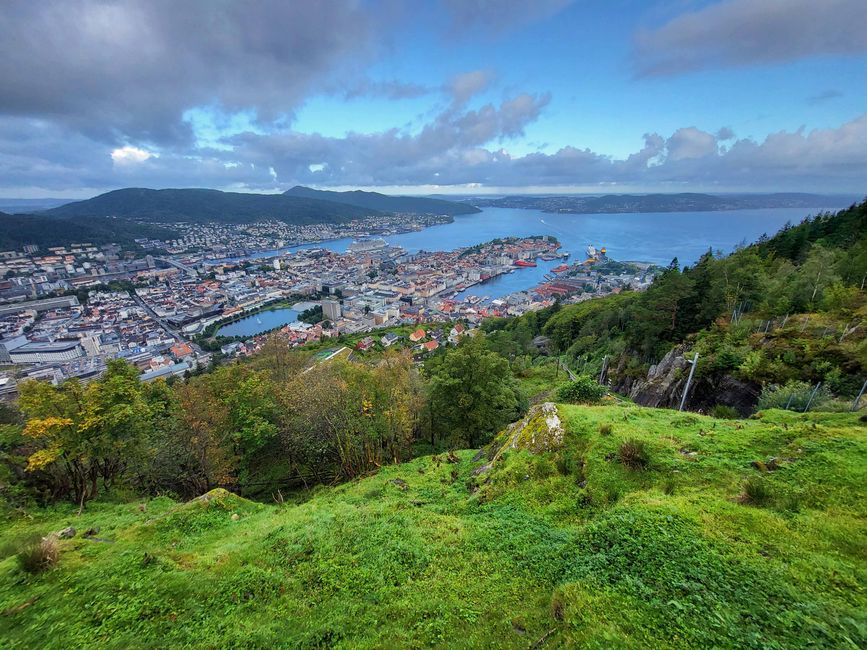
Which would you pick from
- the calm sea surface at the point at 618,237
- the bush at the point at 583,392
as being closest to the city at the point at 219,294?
the calm sea surface at the point at 618,237

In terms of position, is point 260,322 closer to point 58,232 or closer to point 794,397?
point 794,397

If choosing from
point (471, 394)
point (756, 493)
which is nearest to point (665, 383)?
point (471, 394)

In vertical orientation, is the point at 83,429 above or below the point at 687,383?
above

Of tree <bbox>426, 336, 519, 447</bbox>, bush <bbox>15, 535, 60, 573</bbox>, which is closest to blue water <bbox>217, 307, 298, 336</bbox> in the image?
tree <bbox>426, 336, 519, 447</bbox>

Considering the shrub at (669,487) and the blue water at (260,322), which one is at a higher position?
the shrub at (669,487)

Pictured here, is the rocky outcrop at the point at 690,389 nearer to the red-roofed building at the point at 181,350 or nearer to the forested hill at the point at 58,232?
the red-roofed building at the point at 181,350

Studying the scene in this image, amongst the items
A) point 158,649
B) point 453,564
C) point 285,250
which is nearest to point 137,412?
point 158,649

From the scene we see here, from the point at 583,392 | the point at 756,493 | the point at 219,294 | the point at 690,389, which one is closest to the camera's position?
the point at 756,493
